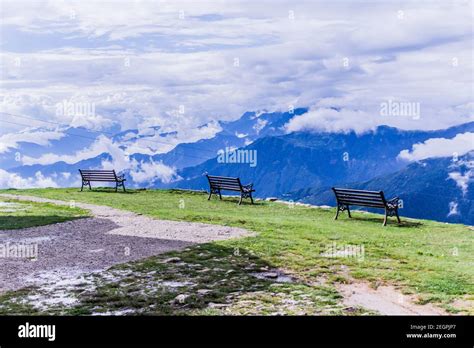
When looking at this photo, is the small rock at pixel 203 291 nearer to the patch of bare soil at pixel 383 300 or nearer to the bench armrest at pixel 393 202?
the patch of bare soil at pixel 383 300

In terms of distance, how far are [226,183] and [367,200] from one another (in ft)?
30.7

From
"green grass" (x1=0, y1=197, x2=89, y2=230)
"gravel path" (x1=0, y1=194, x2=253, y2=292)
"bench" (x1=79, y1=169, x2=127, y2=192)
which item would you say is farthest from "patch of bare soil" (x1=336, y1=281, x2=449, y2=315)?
"bench" (x1=79, y1=169, x2=127, y2=192)

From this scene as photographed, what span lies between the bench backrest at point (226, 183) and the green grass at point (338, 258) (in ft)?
13.0

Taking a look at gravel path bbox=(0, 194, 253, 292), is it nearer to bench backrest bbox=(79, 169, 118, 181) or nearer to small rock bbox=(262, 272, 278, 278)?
small rock bbox=(262, 272, 278, 278)

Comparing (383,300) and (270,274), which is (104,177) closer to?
(270,274)

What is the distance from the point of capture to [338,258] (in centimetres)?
1412

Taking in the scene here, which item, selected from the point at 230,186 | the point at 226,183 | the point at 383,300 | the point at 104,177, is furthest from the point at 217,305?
the point at 104,177

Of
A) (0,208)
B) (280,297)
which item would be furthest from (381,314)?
(0,208)

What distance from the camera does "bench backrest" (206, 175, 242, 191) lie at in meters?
30.3

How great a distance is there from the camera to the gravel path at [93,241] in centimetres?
1282
